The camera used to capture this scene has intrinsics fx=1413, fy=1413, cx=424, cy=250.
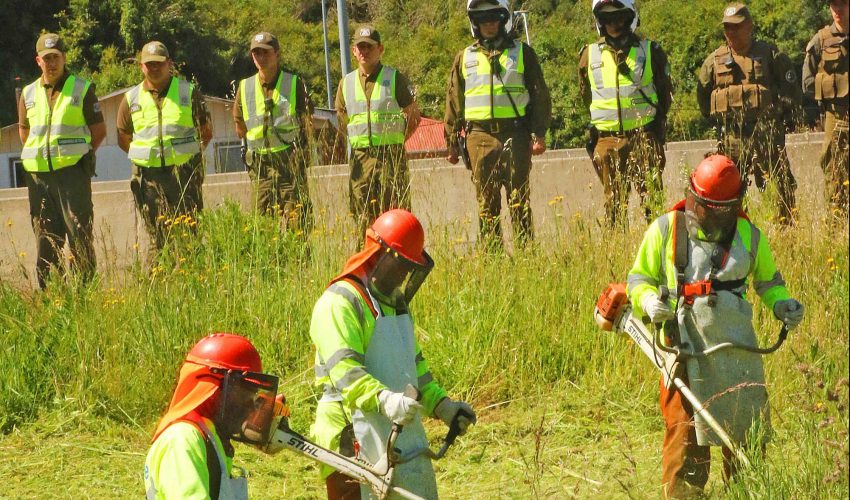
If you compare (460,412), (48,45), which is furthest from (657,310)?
(48,45)

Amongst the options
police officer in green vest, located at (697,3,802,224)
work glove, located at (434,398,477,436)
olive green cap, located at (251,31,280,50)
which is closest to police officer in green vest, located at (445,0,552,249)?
police officer in green vest, located at (697,3,802,224)

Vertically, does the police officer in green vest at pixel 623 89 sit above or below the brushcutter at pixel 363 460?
above

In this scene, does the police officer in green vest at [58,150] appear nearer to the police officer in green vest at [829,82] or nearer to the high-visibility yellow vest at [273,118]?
the high-visibility yellow vest at [273,118]

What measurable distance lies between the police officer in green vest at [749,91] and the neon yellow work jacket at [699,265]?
3832 millimetres

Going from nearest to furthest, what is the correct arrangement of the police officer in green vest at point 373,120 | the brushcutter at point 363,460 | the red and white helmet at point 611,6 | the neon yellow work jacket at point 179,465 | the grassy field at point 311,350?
the neon yellow work jacket at point 179,465 → the brushcutter at point 363,460 → the grassy field at point 311,350 → the red and white helmet at point 611,6 → the police officer in green vest at point 373,120

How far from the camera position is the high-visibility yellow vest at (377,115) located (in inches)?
432

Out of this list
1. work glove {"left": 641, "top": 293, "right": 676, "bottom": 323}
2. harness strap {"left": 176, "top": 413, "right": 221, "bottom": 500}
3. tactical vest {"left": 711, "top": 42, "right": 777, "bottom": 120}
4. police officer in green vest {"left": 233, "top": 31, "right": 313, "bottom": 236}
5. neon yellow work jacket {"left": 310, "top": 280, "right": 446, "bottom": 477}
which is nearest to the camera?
harness strap {"left": 176, "top": 413, "right": 221, "bottom": 500}

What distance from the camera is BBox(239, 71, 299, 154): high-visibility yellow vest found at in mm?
11391

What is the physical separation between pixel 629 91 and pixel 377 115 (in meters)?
1.97

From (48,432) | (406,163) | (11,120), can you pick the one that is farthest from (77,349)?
(11,120)

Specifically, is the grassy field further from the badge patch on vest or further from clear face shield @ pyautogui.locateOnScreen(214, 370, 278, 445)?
clear face shield @ pyautogui.locateOnScreen(214, 370, 278, 445)

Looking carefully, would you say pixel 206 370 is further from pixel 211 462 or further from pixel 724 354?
pixel 724 354

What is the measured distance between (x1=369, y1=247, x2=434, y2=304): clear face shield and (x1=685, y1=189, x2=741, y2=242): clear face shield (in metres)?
1.50

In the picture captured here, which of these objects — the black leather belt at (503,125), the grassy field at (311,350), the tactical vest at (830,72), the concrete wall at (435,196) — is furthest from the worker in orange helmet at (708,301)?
the tactical vest at (830,72)
